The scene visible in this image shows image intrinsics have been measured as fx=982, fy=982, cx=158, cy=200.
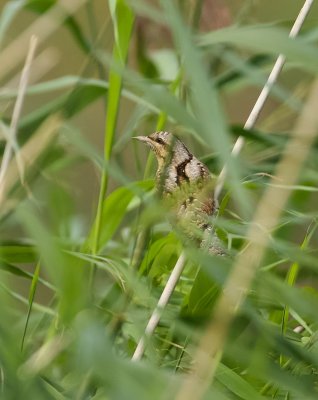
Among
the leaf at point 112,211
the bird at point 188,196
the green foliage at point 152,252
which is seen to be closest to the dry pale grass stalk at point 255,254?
the green foliage at point 152,252

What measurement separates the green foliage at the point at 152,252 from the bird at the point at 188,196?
0.02 m

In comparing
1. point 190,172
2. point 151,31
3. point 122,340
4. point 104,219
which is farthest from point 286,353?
point 151,31

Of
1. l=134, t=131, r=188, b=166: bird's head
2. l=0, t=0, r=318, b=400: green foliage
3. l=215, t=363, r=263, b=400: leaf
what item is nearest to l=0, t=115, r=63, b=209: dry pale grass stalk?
l=0, t=0, r=318, b=400: green foliage

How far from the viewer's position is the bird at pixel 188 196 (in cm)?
103

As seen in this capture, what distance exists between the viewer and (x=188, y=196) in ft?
3.59

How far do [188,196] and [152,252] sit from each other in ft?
0.39

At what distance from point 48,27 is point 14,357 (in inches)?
18.0

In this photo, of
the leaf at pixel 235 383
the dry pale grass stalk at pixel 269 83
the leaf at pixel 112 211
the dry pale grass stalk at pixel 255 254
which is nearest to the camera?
the dry pale grass stalk at pixel 255 254

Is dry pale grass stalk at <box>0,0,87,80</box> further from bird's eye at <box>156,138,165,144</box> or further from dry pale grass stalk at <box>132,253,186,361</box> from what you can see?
dry pale grass stalk at <box>132,253,186,361</box>

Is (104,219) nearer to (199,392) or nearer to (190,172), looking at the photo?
(190,172)

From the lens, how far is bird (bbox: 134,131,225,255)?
103 cm

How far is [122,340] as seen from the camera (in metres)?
1.26

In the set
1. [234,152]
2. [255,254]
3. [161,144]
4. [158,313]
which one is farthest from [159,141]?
[255,254]

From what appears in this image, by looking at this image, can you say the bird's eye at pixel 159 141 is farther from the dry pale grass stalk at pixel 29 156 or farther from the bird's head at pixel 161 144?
the dry pale grass stalk at pixel 29 156
